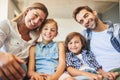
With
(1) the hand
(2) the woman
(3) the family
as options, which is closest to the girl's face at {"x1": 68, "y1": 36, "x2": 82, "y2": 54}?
(3) the family

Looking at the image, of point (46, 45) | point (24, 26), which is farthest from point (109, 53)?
point (24, 26)

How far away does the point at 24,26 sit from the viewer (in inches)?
33.7

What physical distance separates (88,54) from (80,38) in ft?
0.28

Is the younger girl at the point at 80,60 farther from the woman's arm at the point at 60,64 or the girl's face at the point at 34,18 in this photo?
the girl's face at the point at 34,18

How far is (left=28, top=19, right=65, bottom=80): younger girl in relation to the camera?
0.77 m

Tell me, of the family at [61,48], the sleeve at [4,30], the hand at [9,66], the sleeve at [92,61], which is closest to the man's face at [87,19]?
the family at [61,48]

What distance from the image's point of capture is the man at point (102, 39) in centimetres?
91

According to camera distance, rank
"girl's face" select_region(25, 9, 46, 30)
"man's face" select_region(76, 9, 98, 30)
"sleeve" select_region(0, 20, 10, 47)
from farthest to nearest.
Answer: "man's face" select_region(76, 9, 98, 30)
"girl's face" select_region(25, 9, 46, 30)
"sleeve" select_region(0, 20, 10, 47)

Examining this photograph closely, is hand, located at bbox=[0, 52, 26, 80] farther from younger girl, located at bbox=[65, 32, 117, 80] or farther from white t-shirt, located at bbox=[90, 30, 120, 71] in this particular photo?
white t-shirt, located at bbox=[90, 30, 120, 71]

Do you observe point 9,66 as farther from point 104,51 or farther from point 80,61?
point 104,51

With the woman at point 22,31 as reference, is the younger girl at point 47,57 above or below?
below

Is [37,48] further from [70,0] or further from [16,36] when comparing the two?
[70,0]

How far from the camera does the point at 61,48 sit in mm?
875

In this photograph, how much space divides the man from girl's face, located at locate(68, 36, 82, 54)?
0.07 metres
